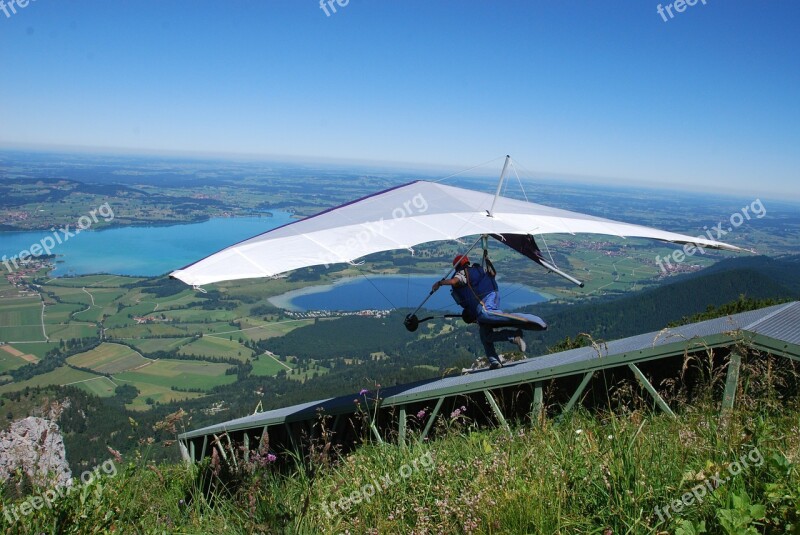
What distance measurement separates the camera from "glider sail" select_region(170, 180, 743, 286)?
13.5ft

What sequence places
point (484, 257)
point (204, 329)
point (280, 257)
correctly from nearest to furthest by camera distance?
point (280, 257), point (484, 257), point (204, 329)

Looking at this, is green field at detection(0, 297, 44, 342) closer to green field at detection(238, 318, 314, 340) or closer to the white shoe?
green field at detection(238, 318, 314, 340)

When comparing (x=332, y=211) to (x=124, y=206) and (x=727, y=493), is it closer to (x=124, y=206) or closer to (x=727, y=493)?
(x=727, y=493)

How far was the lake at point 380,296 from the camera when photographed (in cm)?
8862

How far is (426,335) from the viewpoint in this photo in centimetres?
7906

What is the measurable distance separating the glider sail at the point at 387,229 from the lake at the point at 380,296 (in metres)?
72.8

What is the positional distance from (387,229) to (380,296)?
92.3 metres

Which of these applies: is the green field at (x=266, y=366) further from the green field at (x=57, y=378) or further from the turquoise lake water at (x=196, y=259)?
the green field at (x=57, y=378)

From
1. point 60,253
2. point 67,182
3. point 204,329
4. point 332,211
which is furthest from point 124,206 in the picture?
point 332,211

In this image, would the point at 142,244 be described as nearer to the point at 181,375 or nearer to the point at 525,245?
the point at 181,375

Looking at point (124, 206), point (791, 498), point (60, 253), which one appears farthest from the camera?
point (124, 206)

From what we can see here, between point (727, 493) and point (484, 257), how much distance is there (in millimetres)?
4541

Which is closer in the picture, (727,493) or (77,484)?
(727,493)

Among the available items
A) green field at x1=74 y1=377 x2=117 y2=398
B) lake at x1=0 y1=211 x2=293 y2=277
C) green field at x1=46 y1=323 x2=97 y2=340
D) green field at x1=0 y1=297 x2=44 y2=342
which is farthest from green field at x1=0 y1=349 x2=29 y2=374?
lake at x1=0 y1=211 x2=293 y2=277
